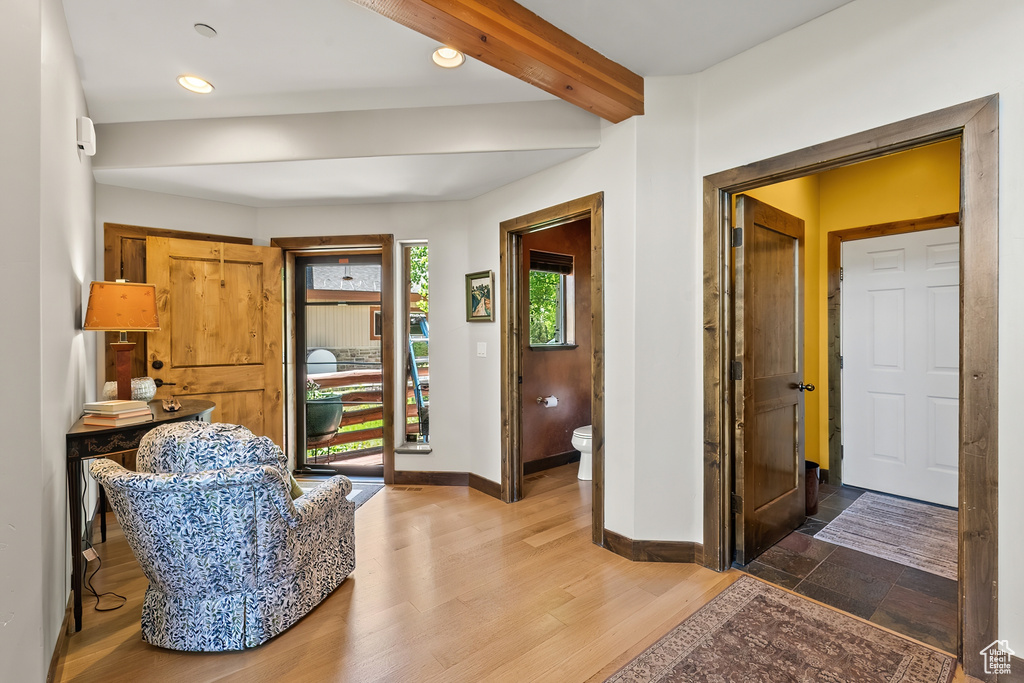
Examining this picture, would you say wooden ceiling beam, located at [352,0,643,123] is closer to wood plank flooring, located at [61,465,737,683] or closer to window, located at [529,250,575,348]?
window, located at [529,250,575,348]

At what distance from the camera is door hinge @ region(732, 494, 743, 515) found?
Result: 99.2 inches

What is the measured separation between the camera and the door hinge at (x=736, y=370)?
2.51 m

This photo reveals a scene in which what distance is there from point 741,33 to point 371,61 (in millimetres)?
1757

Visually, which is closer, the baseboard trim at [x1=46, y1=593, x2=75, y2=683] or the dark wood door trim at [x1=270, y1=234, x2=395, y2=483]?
the baseboard trim at [x1=46, y1=593, x2=75, y2=683]

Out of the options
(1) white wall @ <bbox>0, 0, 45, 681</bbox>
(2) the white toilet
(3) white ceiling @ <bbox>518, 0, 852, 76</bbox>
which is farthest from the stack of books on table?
(2) the white toilet

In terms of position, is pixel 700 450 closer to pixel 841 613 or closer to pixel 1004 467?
pixel 841 613

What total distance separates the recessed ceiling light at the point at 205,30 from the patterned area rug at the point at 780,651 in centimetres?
309

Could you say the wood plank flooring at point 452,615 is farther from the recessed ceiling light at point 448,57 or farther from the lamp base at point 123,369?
the recessed ceiling light at point 448,57

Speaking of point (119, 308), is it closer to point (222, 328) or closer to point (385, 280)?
point (222, 328)

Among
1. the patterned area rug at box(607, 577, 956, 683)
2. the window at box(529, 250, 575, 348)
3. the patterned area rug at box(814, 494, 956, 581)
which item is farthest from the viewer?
the window at box(529, 250, 575, 348)

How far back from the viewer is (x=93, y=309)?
237cm

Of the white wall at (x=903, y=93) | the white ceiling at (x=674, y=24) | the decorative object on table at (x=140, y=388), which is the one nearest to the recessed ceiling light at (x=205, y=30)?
the white ceiling at (x=674, y=24)

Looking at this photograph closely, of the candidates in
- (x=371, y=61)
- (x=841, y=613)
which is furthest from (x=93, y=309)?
(x=841, y=613)

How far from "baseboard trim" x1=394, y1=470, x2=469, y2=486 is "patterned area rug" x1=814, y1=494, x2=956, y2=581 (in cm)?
248
